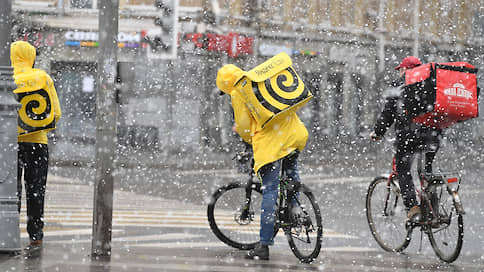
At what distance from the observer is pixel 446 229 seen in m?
6.46

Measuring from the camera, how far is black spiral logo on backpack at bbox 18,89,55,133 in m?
6.46

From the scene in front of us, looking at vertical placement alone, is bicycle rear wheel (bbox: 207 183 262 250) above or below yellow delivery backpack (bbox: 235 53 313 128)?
below

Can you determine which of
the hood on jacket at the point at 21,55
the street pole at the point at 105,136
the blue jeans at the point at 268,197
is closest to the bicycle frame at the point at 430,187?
the blue jeans at the point at 268,197

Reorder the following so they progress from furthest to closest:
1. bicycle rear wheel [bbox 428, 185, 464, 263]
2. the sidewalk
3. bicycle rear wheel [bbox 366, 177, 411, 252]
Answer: bicycle rear wheel [bbox 366, 177, 411, 252] → bicycle rear wheel [bbox 428, 185, 464, 263] → the sidewalk

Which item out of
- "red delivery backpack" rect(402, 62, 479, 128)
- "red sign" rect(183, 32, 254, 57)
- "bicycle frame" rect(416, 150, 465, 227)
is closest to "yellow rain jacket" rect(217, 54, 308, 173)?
"red delivery backpack" rect(402, 62, 479, 128)

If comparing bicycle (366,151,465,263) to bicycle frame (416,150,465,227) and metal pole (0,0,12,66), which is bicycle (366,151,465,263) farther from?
metal pole (0,0,12,66)

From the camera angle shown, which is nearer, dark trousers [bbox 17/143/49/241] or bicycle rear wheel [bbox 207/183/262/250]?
dark trousers [bbox 17/143/49/241]

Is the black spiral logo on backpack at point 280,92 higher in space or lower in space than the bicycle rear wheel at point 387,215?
higher

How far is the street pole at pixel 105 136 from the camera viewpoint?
5816mm

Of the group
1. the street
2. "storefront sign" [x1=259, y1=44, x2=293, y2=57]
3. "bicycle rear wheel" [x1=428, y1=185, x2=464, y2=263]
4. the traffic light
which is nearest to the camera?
the street

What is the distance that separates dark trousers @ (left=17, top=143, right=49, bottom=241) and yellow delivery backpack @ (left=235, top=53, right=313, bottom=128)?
6.13 ft

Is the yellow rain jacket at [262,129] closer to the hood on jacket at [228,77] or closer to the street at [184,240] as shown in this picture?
the hood on jacket at [228,77]

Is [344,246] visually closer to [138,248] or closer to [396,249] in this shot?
[396,249]

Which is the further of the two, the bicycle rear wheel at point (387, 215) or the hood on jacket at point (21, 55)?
the bicycle rear wheel at point (387, 215)
